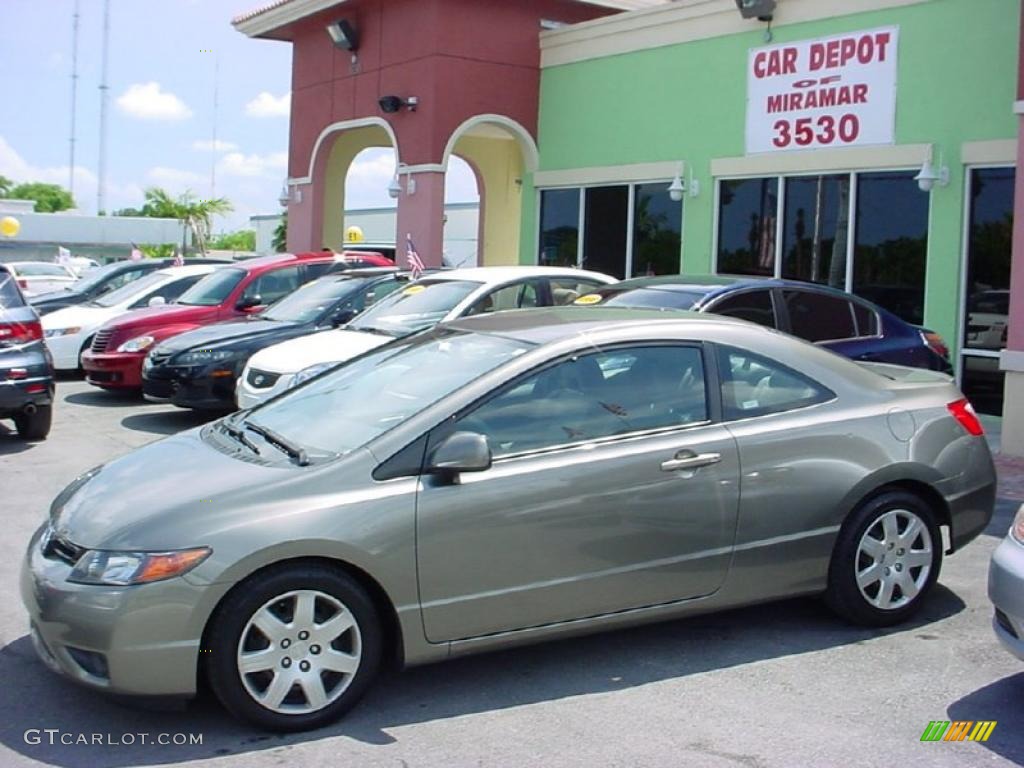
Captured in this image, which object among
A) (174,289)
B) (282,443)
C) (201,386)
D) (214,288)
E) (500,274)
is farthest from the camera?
(174,289)

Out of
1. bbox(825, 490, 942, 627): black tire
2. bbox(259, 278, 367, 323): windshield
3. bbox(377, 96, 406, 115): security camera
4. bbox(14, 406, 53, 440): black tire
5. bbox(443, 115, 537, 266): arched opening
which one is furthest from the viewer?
bbox(443, 115, 537, 266): arched opening

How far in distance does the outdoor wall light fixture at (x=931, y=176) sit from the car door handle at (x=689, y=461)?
9.24 meters

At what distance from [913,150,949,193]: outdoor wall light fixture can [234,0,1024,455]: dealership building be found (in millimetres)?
17

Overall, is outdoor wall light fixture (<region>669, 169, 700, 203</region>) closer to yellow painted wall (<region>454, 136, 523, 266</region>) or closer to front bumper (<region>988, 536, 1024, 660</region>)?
yellow painted wall (<region>454, 136, 523, 266</region>)

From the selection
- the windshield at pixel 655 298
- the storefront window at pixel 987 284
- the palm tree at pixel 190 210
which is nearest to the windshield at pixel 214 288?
the windshield at pixel 655 298

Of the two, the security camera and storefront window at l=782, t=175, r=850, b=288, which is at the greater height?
the security camera

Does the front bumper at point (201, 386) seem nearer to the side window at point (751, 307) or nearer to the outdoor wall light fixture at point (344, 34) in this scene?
the side window at point (751, 307)

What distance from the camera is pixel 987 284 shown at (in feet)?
43.6

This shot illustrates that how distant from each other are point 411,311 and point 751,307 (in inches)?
119

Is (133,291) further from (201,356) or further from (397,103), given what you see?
(201,356)

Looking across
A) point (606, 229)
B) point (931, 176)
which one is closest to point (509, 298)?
point (931, 176)

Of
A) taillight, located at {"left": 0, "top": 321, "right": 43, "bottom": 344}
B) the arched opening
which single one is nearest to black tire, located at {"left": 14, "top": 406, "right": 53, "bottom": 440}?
taillight, located at {"left": 0, "top": 321, "right": 43, "bottom": 344}

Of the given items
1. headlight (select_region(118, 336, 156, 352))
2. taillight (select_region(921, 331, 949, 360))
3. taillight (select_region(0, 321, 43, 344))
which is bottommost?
headlight (select_region(118, 336, 156, 352))

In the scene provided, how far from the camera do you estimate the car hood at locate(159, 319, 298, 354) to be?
1178cm
